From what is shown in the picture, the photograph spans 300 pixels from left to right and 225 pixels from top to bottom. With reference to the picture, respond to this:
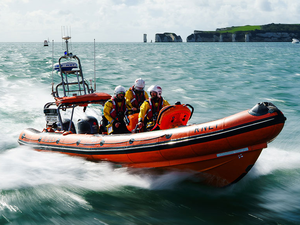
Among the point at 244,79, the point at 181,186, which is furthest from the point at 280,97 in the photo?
the point at 181,186

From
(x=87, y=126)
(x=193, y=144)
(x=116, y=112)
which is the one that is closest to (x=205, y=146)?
(x=193, y=144)

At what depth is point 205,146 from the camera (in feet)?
14.3

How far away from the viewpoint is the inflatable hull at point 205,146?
407 centimetres

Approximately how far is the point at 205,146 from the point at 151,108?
1.42 metres

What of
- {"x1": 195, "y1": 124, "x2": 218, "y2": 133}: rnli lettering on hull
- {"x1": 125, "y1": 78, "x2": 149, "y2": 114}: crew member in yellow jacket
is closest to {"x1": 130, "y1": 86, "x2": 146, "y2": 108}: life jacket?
{"x1": 125, "y1": 78, "x2": 149, "y2": 114}: crew member in yellow jacket

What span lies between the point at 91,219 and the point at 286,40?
11973 centimetres

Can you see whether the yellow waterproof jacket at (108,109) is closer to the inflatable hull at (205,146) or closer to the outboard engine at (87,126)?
the inflatable hull at (205,146)

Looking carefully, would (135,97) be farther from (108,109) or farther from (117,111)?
(108,109)

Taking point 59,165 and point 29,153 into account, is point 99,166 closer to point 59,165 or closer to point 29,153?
point 59,165

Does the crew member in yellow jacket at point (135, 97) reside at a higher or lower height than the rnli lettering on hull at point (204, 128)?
higher

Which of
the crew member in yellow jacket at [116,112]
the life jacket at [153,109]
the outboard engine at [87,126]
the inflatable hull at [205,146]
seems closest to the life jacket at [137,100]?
the crew member in yellow jacket at [116,112]

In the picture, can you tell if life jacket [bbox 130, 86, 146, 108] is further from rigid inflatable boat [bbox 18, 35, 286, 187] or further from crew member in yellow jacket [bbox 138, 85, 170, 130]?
crew member in yellow jacket [bbox 138, 85, 170, 130]

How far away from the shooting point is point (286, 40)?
11100 centimetres

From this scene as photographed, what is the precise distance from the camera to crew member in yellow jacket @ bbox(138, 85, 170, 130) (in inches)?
214
